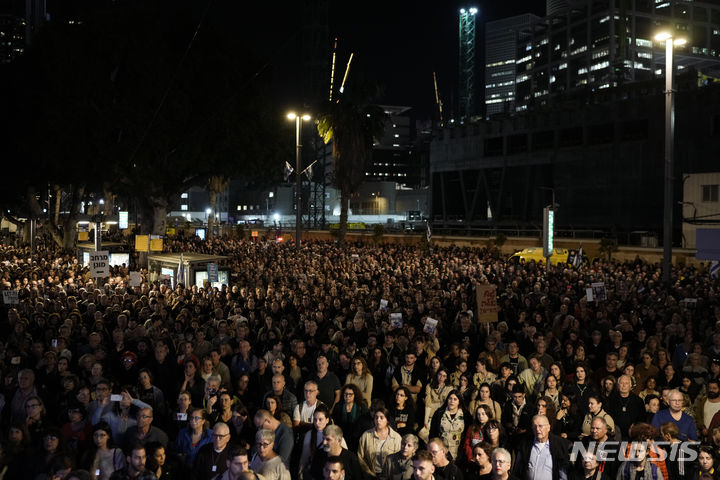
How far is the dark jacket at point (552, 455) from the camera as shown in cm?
604

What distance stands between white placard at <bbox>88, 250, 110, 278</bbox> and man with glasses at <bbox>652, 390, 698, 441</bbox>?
1573cm

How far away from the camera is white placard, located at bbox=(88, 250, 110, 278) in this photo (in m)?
18.6

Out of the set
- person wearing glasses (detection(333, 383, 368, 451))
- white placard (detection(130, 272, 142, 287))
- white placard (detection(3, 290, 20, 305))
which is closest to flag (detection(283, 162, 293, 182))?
white placard (detection(130, 272, 142, 287))

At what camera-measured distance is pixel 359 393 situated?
7715 millimetres

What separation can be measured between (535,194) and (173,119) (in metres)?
36.3

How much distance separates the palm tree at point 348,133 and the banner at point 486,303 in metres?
27.9

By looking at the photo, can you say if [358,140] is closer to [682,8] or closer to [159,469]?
[159,469]

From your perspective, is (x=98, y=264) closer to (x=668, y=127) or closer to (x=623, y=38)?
(x=668, y=127)

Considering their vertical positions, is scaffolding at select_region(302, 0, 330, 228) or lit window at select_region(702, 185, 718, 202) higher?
scaffolding at select_region(302, 0, 330, 228)

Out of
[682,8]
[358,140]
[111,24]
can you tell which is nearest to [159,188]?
[111,24]

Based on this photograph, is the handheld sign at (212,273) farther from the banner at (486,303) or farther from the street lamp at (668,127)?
the street lamp at (668,127)

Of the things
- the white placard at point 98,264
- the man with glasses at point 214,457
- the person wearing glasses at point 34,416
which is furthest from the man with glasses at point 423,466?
the white placard at point 98,264

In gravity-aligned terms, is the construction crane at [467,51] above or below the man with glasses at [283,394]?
above

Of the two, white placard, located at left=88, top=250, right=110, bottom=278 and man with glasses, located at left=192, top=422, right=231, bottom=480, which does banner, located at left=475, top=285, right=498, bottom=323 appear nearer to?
man with glasses, located at left=192, top=422, right=231, bottom=480
